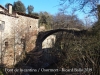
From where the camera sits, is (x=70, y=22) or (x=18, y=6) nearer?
(x=70, y=22)

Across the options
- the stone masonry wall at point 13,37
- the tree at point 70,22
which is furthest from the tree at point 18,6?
the stone masonry wall at point 13,37

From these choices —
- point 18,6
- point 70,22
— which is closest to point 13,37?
point 70,22

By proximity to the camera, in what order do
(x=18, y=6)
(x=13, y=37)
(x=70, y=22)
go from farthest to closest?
(x=18, y=6) → (x=70, y=22) → (x=13, y=37)

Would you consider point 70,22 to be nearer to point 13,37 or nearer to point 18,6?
point 13,37

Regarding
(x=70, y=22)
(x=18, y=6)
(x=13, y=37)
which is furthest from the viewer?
(x=18, y=6)

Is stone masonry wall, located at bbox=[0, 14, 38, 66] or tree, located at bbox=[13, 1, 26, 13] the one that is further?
tree, located at bbox=[13, 1, 26, 13]

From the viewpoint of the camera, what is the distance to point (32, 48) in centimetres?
2048

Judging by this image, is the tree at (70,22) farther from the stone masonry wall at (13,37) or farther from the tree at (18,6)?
the tree at (18,6)

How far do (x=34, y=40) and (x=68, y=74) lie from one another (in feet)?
38.2

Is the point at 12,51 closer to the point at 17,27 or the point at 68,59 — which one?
the point at 17,27

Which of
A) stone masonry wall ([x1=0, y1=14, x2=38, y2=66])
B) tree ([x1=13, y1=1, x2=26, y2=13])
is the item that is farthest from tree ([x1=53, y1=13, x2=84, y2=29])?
tree ([x1=13, y1=1, x2=26, y2=13])

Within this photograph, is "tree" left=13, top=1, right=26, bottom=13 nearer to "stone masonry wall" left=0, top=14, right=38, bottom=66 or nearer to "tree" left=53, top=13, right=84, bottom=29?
"tree" left=53, top=13, right=84, bottom=29

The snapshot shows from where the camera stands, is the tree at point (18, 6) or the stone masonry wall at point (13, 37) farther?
the tree at point (18, 6)

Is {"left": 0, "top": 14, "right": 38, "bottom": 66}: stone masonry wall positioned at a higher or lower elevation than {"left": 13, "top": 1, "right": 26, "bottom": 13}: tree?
lower
